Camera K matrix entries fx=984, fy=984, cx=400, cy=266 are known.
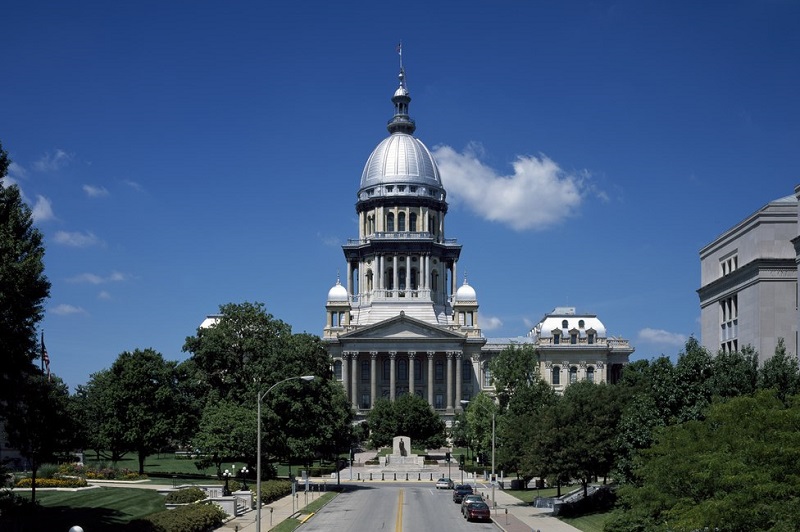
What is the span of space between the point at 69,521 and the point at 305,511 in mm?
18626

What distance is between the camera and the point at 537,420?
74.1 m

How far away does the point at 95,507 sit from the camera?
5516 cm

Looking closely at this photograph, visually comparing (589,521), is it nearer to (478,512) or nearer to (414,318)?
(478,512)

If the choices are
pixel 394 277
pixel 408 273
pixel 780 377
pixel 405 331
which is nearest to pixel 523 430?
pixel 780 377

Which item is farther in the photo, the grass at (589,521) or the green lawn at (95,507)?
the grass at (589,521)

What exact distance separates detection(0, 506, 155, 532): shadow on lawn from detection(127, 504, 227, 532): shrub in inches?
2.8

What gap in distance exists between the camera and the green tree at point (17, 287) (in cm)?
3809

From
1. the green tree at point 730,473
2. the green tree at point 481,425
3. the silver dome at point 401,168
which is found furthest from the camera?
the silver dome at point 401,168

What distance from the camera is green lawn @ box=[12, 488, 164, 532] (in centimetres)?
4644

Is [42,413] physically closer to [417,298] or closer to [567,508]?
[567,508]

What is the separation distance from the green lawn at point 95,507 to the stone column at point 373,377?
301 ft

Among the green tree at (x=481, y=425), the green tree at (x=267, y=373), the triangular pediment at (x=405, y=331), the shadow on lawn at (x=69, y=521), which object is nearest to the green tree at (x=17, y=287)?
the shadow on lawn at (x=69, y=521)

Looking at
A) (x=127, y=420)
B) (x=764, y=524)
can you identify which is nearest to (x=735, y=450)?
(x=764, y=524)

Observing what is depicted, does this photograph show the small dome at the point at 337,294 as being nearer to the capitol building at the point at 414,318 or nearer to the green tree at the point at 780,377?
the capitol building at the point at 414,318
